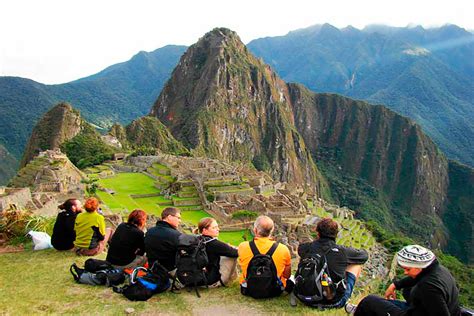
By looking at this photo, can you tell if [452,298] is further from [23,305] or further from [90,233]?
[90,233]

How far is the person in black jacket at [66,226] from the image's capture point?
9844 millimetres

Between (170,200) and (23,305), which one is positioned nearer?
(23,305)

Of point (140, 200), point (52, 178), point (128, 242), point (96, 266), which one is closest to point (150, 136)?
point (140, 200)

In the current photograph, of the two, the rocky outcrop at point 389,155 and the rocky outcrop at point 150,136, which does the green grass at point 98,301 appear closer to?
the rocky outcrop at point 150,136

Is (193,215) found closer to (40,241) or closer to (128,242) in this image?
(40,241)

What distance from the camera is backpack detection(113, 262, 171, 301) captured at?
7.57 metres

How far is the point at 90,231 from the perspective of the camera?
977 centimetres

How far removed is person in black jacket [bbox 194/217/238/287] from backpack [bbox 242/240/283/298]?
61cm

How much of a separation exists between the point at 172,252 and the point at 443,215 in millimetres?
163482

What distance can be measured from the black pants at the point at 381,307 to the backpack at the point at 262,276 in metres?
1.52

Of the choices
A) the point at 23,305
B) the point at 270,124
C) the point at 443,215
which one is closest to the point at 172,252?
the point at 23,305

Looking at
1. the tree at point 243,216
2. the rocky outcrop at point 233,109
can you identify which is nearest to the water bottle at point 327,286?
the tree at point 243,216

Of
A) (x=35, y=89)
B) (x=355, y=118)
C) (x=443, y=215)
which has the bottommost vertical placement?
(x=443, y=215)

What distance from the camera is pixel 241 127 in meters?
142
